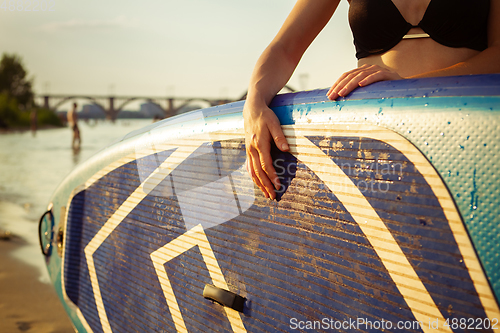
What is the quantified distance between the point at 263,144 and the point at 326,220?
0.31 m

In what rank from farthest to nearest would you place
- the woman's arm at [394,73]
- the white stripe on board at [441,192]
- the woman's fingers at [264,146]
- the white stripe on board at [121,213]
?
1. the white stripe on board at [121,213]
2. the woman's fingers at [264,146]
3. the woman's arm at [394,73]
4. the white stripe on board at [441,192]

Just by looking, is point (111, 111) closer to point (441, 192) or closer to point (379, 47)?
point (379, 47)

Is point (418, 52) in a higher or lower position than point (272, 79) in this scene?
higher

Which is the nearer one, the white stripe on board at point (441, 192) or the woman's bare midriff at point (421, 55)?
the white stripe on board at point (441, 192)

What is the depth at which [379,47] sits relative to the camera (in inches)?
55.3

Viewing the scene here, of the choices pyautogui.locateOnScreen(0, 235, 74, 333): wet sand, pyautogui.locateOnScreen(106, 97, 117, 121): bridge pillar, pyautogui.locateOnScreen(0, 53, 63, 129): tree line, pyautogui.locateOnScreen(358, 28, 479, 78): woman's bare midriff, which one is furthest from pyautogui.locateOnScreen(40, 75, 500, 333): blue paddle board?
pyautogui.locateOnScreen(0, 53, 63, 129): tree line

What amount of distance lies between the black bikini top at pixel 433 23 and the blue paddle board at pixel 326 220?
46 cm

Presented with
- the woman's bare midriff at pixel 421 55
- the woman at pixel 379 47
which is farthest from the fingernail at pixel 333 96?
the woman's bare midriff at pixel 421 55

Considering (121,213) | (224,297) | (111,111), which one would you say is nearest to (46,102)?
(111,111)

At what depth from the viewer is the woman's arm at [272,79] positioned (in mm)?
1147

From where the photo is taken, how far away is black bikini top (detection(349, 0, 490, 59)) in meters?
1.21

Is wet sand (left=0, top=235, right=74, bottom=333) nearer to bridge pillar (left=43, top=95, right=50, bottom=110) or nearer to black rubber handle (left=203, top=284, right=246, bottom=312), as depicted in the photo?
black rubber handle (left=203, top=284, right=246, bottom=312)

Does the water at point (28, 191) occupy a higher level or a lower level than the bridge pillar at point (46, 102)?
lower

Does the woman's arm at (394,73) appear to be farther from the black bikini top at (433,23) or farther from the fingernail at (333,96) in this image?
the black bikini top at (433,23)
